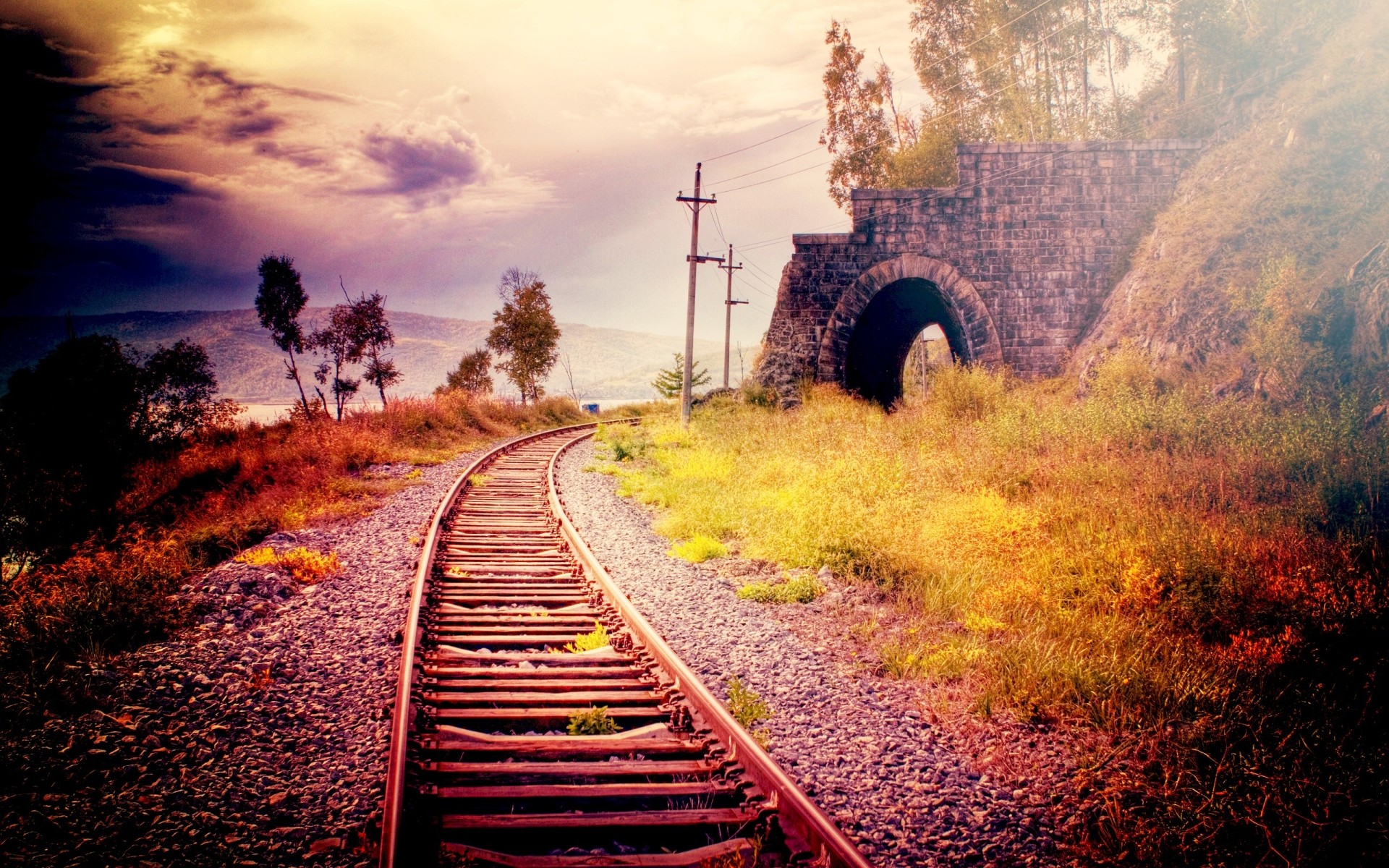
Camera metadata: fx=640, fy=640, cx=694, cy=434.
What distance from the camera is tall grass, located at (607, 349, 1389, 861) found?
3449 mm

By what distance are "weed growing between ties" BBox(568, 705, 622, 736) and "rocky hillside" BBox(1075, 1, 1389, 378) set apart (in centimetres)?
1152

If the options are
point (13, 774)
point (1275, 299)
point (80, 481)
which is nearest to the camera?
point (13, 774)

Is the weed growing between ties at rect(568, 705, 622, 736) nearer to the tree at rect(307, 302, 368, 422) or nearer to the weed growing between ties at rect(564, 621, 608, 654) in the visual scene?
the weed growing between ties at rect(564, 621, 608, 654)

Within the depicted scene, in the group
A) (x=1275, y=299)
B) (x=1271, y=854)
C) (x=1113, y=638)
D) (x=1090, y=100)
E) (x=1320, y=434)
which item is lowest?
(x=1271, y=854)

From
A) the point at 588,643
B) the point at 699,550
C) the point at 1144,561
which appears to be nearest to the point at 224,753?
the point at 588,643

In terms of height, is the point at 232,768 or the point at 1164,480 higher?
the point at 1164,480

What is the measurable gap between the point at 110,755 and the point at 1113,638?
20.5 ft

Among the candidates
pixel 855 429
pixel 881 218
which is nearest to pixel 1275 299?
pixel 855 429

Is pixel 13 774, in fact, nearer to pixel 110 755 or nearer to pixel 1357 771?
pixel 110 755

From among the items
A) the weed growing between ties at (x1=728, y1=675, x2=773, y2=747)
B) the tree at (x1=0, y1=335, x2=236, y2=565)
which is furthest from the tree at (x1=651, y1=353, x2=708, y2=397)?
the weed growing between ties at (x1=728, y1=675, x2=773, y2=747)

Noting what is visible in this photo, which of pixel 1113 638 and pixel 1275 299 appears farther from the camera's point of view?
pixel 1275 299

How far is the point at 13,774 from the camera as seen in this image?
3.06 metres

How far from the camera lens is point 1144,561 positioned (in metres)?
5.65

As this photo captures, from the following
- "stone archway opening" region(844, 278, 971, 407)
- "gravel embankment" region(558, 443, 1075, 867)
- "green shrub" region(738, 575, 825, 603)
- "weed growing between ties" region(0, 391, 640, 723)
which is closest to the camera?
"gravel embankment" region(558, 443, 1075, 867)
